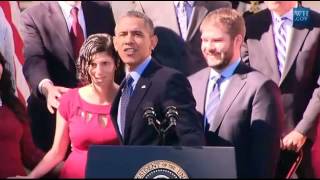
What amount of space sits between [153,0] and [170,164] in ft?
3.51

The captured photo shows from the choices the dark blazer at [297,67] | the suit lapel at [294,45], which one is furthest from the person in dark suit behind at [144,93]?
the suit lapel at [294,45]

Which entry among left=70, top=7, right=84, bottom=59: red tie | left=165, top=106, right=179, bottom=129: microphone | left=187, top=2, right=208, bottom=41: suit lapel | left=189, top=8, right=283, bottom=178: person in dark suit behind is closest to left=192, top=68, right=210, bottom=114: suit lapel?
left=189, top=8, right=283, bottom=178: person in dark suit behind

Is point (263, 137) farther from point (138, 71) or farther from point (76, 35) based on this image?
point (76, 35)

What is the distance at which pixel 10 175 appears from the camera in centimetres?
335

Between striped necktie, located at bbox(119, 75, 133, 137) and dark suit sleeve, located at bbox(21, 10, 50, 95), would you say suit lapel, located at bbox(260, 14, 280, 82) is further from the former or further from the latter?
→ dark suit sleeve, located at bbox(21, 10, 50, 95)

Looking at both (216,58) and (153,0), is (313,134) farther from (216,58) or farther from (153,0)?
(153,0)

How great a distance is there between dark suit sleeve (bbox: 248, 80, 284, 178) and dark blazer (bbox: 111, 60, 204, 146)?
0.28 meters

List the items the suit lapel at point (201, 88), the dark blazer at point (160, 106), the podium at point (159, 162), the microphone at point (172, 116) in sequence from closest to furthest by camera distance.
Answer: the podium at point (159, 162)
the microphone at point (172, 116)
the dark blazer at point (160, 106)
the suit lapel at point (201, 88)

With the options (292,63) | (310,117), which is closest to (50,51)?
(292,63)

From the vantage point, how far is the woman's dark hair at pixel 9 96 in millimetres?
3459

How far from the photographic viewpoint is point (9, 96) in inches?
138

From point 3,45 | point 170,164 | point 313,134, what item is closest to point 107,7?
point 3,45

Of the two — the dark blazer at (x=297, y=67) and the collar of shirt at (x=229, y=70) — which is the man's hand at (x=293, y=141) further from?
the collar of shirt at (x=229, y=70)

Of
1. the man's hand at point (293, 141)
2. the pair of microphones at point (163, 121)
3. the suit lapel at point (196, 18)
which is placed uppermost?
the suit lapel at point (196, 18)
